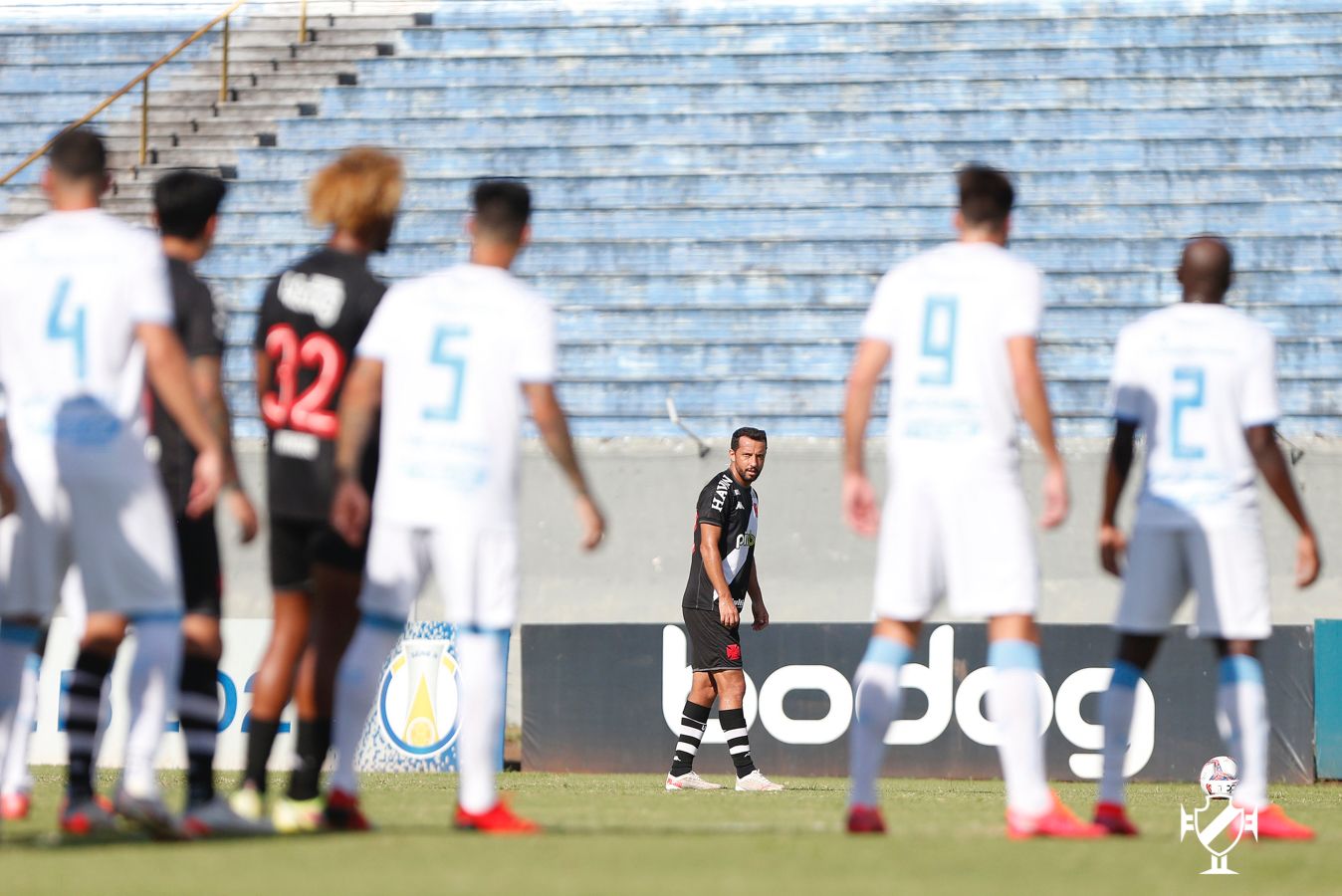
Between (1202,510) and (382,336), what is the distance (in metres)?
2.81

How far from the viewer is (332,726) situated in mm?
6785

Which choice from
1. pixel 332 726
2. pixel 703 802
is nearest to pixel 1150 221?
pixel 703 802

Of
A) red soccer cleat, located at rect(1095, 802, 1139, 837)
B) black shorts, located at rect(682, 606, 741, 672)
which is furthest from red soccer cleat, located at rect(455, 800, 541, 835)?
black shorts, located at rect(682, 606, 741, 672)

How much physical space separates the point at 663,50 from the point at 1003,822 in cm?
1812

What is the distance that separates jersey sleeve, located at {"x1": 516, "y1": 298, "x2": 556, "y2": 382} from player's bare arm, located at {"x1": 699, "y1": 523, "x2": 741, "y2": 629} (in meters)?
5.91

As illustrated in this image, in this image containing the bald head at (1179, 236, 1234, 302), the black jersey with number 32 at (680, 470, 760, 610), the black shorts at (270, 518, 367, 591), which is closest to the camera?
the black shorts at (270, 518, 367, 591)

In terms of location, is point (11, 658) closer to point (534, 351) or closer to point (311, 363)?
point (311, 363)

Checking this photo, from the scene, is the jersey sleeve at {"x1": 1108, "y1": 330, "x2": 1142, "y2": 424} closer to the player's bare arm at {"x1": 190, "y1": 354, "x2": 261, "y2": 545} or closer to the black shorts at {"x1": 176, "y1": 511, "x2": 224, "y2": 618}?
the player's bare arm at {"x1": 190, "y1": 354, "x2": 261, "y2": 545}

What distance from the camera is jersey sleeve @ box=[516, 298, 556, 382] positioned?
20.7 ft

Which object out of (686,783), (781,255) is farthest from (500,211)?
(781,255)

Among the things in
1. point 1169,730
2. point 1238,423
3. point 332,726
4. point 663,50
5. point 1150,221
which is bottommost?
point 1169,730

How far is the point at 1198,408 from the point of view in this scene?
6898mm

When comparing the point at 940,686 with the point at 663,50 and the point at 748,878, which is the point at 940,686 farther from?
the point at 663,50

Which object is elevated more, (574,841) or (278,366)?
(278,366)
